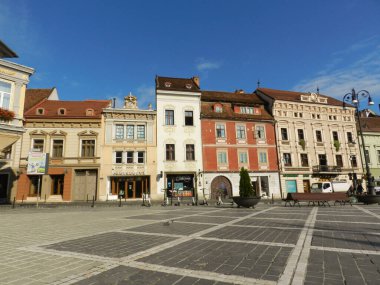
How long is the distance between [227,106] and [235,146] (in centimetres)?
570

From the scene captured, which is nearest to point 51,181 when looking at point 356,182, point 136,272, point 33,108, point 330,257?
point 33,108

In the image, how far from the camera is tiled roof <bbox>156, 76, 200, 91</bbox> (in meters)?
29.2

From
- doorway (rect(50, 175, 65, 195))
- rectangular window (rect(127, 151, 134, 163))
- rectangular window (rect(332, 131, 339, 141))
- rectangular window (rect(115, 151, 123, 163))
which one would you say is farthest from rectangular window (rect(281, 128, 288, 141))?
doorway (rect(50, 175, 65, 195))

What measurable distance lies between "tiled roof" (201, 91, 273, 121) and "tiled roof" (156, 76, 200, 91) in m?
1.91

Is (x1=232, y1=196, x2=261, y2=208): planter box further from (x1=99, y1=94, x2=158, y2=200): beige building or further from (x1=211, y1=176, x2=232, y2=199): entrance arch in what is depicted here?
(x1=99, y1=94, x2=158, y2=200): beige building

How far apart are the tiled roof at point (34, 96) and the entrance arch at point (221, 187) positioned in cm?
2307

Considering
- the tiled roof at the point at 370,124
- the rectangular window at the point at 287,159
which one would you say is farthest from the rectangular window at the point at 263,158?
the tiled roof at the point at 370,124

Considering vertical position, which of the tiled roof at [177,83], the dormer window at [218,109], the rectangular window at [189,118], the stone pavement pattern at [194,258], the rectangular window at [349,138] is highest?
the tiled roof at [177,83]

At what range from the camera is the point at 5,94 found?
16438 mm

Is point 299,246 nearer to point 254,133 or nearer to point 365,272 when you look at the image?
point 365,272

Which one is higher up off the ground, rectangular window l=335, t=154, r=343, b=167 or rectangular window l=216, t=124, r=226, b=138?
rectangular window l=216, t=124, r=226, b=138

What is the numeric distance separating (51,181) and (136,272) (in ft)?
81.0

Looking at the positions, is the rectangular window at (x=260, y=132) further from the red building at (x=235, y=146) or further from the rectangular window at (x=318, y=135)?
the rectangular window at (x=318, y=135)

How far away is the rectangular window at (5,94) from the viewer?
16234 mm
